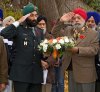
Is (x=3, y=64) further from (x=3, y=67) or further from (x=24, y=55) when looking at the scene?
(x=24, y=55)

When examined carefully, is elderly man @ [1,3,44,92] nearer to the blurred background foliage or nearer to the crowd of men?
the crowd of men

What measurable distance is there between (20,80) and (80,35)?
4.61 feet

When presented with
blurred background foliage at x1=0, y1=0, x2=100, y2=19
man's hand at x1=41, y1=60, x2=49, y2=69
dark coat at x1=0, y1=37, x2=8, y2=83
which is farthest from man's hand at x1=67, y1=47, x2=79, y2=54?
blurred background foliage at x1=0, y1=0, x2=100, y2=19

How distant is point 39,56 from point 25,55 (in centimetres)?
29

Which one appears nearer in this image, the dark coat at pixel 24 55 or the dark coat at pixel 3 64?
the dark coat at pixel 3 64

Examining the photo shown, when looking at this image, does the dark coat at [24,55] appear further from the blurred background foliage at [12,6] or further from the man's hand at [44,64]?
the blurred background foliage at [12,6]

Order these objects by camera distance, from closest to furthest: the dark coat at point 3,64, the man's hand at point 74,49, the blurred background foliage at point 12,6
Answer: the dark coat at point 3,64, the man's hand at point 74,49, the blurred background foliage at point 12,6

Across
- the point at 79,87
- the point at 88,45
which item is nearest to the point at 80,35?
the point at 88,45

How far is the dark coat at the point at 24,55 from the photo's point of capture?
717 cm

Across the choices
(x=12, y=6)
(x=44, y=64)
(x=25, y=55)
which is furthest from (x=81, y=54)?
(x=12, y=6)

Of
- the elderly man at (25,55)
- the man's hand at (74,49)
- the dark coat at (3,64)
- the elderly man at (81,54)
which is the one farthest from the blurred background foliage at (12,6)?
the dark coat at (3,64)

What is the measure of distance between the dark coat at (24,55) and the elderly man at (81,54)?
0.64 meters

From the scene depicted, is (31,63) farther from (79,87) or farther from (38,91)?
(79,87)

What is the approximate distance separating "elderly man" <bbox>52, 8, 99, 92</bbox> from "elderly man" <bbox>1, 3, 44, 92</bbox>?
0.64 metres
